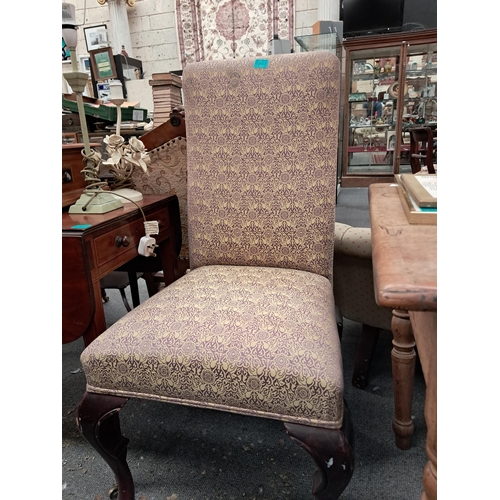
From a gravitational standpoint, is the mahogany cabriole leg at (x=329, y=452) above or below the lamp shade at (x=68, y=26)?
below

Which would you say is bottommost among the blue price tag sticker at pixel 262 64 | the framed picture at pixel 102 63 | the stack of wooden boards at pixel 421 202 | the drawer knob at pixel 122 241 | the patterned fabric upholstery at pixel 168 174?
the drawer knob at pixel 122 241

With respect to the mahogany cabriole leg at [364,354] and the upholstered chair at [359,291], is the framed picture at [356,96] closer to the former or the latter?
the upholstered chair at [359,291]

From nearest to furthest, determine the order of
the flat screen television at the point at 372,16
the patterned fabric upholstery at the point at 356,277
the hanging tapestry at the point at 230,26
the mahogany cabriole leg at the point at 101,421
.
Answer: the mahogany cabriole leg at the point at 101,421, the patterned fabric upholstery at the point at 356,277, the flat screen television at the point at 372,16, the hanging tapestry at the point at 230,26

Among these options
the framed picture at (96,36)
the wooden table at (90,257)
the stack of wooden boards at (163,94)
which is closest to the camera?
the wooden table at (90,257)

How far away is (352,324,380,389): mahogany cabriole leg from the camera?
139 cm

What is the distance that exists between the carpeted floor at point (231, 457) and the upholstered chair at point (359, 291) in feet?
0.48

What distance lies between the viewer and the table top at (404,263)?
457mm

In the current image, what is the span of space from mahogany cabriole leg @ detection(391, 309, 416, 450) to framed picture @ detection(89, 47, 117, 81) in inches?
96.6

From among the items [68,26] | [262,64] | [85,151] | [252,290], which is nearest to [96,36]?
[68,26]

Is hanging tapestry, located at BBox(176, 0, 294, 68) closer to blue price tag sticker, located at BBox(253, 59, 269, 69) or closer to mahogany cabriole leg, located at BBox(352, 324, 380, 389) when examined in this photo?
blue price tag sticker, located at BBox(253, 59, 269, 69)

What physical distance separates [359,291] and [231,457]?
702mm

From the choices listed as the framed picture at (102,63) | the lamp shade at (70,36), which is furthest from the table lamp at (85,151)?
the framed picture at (102,63)

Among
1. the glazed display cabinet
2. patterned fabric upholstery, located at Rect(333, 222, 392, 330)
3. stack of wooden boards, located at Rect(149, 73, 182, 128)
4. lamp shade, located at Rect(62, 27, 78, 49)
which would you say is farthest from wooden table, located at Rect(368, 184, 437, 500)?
the glazed display cabinet

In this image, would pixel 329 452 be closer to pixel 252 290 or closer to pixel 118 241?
pixel 252 290
